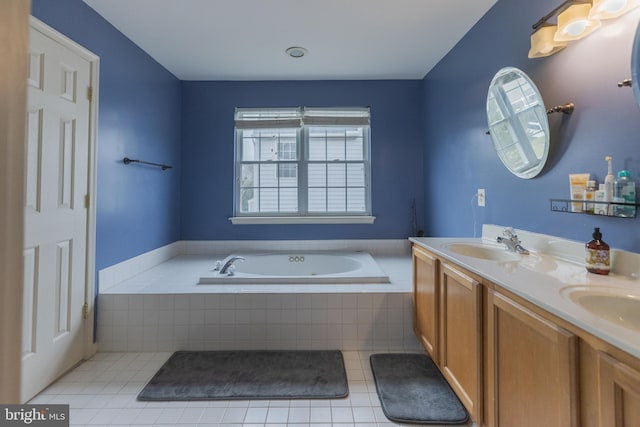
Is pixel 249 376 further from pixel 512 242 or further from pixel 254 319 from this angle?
pixel 512 242

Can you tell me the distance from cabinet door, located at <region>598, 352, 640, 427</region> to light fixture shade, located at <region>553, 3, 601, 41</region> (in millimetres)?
1342

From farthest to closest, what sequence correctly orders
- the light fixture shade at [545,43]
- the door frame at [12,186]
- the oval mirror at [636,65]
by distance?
the light fixture shade at [545,43] < the oval mirror at [636,65] < the door frame at [12,186]

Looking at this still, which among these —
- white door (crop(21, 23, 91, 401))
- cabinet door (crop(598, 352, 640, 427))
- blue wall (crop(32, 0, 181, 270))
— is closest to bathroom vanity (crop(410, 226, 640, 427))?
cabinet door (crop(598, 352, 640, 427))

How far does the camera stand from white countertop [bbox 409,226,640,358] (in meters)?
0.66

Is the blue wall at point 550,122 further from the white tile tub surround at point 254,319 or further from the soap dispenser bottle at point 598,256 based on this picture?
the white tile tub surround at point 254,319

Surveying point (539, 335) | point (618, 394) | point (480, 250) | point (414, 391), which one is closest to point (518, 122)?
point (480, 250)

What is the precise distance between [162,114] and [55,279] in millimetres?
1784

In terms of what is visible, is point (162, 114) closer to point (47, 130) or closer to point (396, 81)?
point (47, 130)

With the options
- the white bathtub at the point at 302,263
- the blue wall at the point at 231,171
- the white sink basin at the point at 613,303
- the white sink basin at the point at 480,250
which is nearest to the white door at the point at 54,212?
the white bathtub at the point at 302,263

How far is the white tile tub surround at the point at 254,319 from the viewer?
2.01 metres

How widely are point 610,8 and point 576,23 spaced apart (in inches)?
4.9

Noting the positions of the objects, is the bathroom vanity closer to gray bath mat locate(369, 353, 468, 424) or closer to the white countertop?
the white countertop

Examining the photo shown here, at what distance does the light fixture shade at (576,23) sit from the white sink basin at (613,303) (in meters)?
1.09

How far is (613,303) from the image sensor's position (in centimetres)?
90
